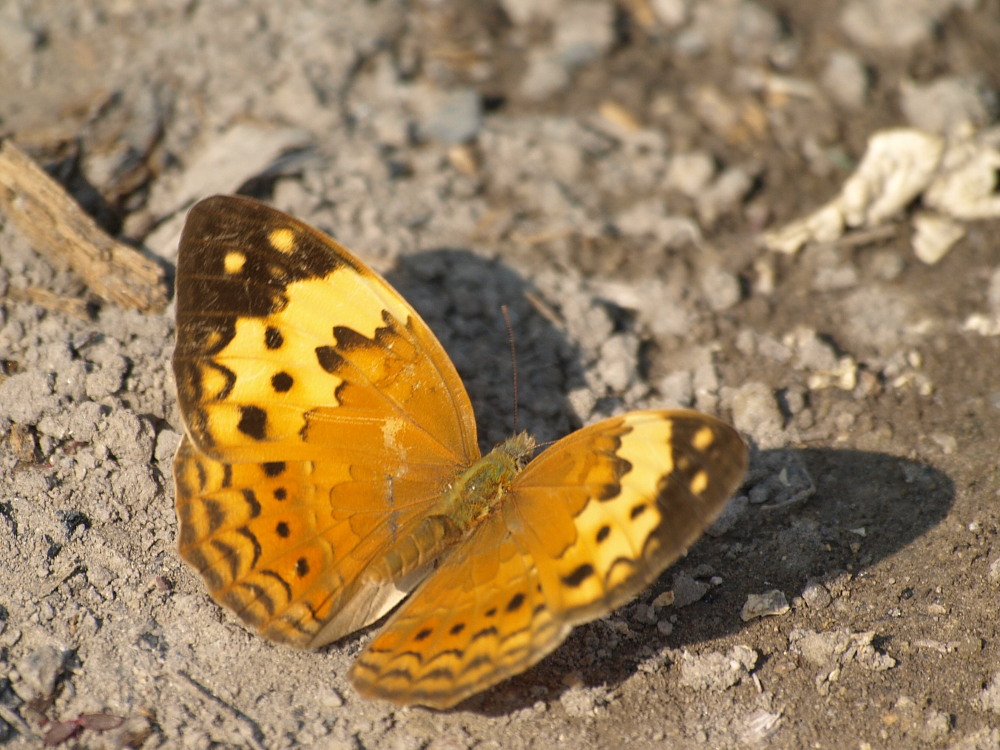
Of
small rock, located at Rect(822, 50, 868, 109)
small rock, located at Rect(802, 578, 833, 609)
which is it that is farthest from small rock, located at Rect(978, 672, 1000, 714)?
small rock, located at Rect(822, 50, 868, 109)

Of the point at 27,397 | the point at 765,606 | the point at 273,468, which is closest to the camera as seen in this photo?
the point at 273,468

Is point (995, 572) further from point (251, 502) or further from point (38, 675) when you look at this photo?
point (38, 675)

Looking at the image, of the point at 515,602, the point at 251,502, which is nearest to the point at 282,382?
the point at 251,502

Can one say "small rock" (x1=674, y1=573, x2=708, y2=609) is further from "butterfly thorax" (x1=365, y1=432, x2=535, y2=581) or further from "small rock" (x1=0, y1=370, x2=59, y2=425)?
"small rock" (x1=0, y1=370, x2=59, y2=425)

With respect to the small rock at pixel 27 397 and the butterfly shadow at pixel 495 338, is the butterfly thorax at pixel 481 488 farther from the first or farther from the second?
the small rock at pixel 27 397

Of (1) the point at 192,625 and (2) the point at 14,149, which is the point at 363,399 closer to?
(1) the point at 192,625

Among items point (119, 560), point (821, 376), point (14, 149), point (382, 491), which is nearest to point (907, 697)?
point (821, 376)

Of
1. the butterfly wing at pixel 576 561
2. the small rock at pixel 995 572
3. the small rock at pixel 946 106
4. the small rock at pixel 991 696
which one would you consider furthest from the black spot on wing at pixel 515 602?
the small rock at pixel 946 106
